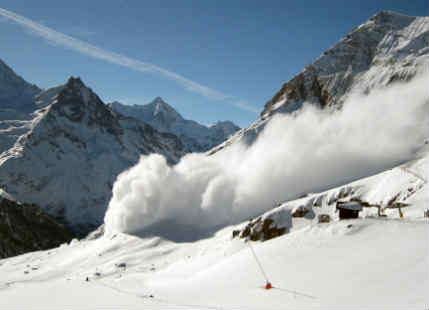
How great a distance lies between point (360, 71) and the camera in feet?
594

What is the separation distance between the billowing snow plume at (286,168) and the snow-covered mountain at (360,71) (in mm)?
10583

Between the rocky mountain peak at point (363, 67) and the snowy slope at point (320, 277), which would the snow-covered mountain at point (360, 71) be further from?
the snowy slope at point (320, 277)

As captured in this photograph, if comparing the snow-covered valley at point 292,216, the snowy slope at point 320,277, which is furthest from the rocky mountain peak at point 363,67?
the snowy slope at point 320,277

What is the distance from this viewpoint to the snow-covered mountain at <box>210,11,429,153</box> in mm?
161500

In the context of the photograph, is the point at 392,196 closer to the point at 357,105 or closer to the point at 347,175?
the point at 347,175

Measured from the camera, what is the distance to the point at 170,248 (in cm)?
9225

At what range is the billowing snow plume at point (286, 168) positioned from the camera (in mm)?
111500

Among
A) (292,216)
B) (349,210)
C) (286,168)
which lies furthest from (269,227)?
(286,168)

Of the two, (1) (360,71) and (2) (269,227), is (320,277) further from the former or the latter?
(1) (360,71)

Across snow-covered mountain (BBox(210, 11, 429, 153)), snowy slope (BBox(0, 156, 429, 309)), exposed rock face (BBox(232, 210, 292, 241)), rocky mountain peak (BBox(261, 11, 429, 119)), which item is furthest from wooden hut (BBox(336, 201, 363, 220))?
rocky mountain peak (BBox(261, 11, 429, 119))

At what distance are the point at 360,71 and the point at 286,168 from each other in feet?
284

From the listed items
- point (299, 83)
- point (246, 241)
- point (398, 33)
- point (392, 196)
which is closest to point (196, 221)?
point (246, 241)

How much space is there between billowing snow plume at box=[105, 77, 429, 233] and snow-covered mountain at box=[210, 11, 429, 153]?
34.7 feet

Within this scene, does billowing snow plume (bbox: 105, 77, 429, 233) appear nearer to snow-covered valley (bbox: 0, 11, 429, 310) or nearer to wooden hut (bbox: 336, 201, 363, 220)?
snow-covered valley (bbox: 0, 11, 429, 310)
